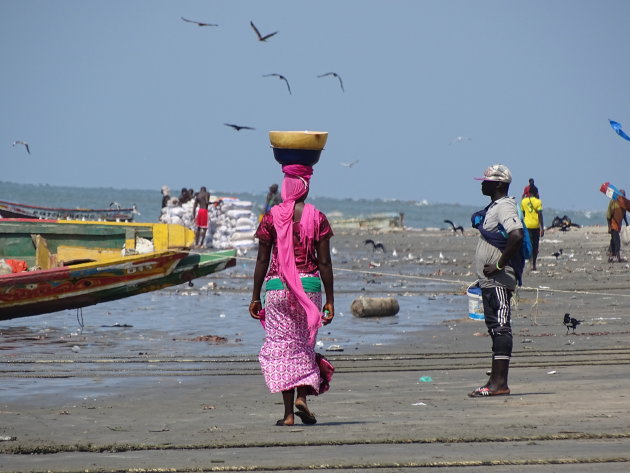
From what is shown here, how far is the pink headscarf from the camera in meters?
6.47

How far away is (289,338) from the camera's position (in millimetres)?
6559

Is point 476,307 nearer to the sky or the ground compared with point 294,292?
nearer to the ground

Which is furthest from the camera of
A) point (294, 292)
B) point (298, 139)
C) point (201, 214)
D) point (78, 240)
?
point (201, 214)

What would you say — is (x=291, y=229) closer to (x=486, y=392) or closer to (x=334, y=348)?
(x=486, y=392)

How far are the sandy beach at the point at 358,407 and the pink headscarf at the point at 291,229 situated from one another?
2.25 ft

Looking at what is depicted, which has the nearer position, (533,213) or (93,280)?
(93,280)

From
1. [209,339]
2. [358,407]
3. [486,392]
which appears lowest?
[209,339]

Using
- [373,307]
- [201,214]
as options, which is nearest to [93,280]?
[373,307]

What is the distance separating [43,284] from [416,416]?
8.15m

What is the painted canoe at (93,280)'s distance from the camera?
13.8m

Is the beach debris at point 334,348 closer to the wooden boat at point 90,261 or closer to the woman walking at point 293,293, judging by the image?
the wooden boat at point 90,261

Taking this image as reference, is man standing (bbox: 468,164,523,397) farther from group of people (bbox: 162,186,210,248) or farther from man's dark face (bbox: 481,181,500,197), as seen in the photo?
group of people (bbox: 162,186,210,248)

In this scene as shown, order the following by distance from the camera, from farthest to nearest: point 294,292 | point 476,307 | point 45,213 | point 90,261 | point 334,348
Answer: point 45,213 → point 90,261 → point 476,307 → point 334,348 → point 294,292

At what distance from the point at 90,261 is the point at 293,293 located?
8850mm
